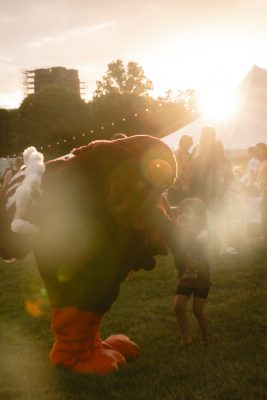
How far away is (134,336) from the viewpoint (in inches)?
178

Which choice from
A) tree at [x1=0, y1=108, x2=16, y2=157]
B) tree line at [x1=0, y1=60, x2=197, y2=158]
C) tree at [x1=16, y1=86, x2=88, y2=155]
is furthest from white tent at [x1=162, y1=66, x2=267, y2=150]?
tree at [x1=0, y1=108, x2=16, y2=157]

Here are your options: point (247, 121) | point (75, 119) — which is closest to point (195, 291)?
point (247, 121)

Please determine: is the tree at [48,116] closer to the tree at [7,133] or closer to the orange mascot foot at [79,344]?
the tree at [7,133]

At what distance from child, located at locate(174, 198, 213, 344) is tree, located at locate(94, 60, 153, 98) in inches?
2177

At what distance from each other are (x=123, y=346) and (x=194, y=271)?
79 cm

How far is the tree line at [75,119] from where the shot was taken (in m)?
44.0

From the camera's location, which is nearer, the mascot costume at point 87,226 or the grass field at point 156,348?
the grass field at point 156,348

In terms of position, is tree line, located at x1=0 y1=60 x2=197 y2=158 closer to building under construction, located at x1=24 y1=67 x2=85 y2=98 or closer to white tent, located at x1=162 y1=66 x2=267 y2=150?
white tent, located at x1=162 y1=66 x2=267 y2=150

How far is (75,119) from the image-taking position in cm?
4822

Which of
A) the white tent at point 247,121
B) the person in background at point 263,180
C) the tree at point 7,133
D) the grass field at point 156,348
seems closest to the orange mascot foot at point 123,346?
the grass field at point 156,348

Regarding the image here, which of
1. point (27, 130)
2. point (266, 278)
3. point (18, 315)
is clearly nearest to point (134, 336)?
point (18, 315)

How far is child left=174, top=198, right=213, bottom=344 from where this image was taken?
13.5ft

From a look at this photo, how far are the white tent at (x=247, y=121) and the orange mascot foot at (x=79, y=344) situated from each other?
8.82 meters

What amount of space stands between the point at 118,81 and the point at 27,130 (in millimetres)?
15145
